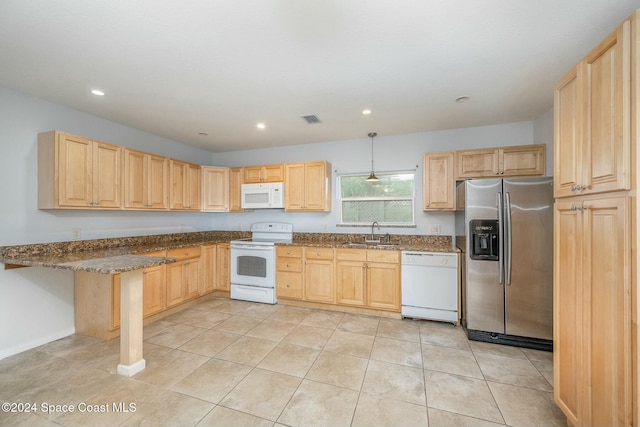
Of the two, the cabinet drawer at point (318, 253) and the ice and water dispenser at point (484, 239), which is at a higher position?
the ice and water dispenser at point (484, 239)

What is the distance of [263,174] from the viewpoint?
4.43 metres

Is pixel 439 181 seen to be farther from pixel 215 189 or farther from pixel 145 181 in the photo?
pixel 145 181

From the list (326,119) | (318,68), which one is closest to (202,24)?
(318,68)

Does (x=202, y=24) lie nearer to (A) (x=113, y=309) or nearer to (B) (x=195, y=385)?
(B) (x=195, y=385)

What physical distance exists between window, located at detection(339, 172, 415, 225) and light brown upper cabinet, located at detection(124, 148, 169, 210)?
2716mm

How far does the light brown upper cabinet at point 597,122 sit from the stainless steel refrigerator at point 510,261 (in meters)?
1.11

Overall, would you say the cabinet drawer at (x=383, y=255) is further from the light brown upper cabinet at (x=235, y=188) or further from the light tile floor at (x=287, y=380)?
the light brown upper cabinet at (x=235, y=188)

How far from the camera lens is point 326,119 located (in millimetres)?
3344

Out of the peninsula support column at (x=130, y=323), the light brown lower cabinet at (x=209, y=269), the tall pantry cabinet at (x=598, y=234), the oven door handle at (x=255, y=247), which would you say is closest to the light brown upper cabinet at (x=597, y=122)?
the tall pantry cabinet at (x=598, y=234)

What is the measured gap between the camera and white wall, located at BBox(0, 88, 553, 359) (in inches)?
99.6

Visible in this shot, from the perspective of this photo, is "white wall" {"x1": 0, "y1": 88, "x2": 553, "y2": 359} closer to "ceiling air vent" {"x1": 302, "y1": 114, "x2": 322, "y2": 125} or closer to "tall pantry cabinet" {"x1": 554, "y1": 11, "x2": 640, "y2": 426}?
"ceiling air vent" {"x1": 302, "y1": 114, "x2": 322, "y2": 125}

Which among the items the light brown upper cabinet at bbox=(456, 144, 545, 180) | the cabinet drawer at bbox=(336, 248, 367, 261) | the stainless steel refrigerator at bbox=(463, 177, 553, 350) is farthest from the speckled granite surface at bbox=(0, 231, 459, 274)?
the light brown upper cabinet at bbox=(456, 144, 545, 180)

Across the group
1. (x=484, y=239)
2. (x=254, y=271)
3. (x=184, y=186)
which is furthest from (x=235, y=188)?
(x=484, y=239)

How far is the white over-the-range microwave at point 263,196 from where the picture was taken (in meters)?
4.25
